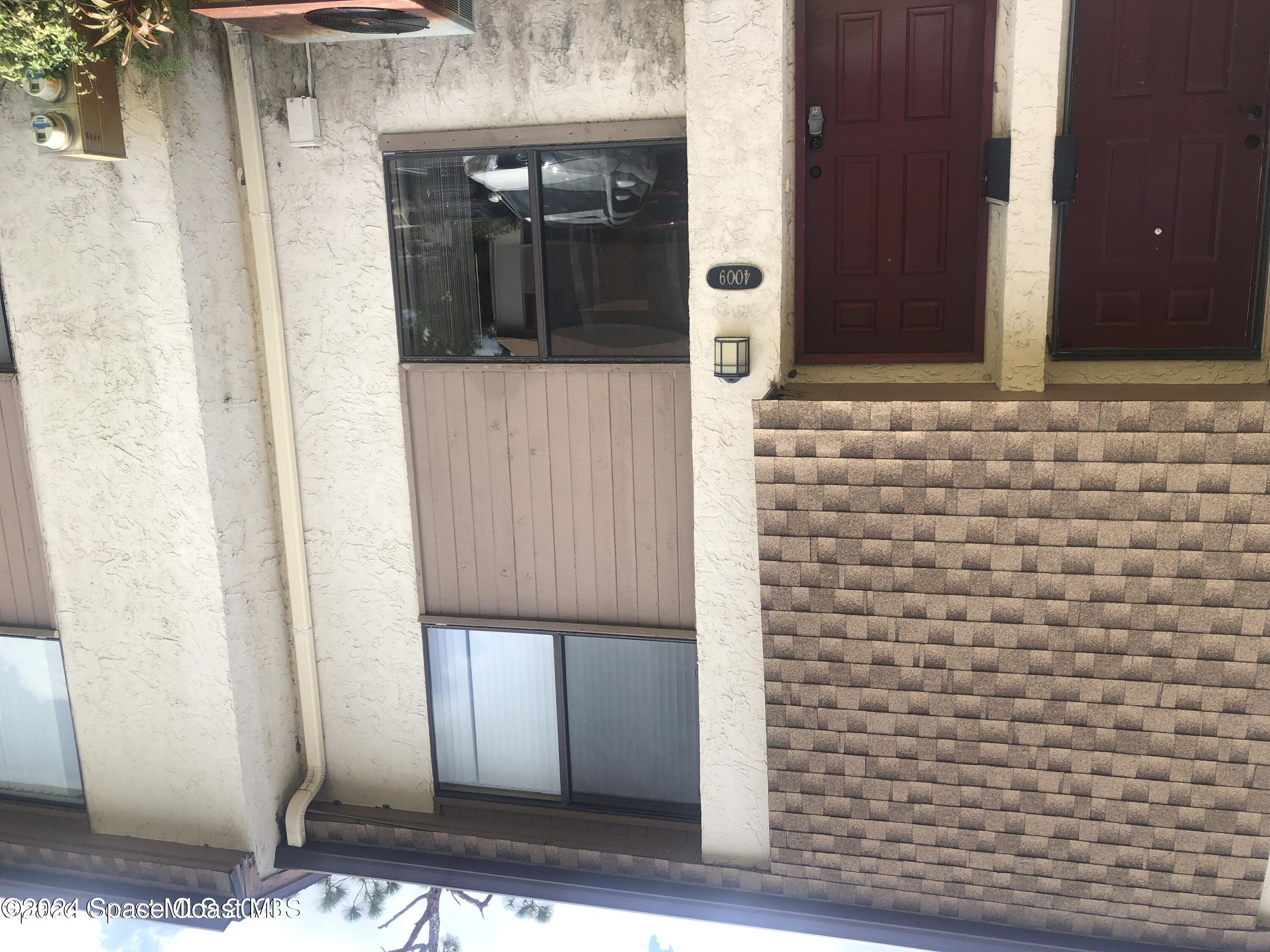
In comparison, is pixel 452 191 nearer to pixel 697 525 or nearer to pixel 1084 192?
pixel 697 525

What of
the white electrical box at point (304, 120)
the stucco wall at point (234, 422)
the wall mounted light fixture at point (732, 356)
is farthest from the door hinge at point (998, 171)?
the stucco wall at point (234, 422)

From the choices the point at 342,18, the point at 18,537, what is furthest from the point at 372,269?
the point at 18,537

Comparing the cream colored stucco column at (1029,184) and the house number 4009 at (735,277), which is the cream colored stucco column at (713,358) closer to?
the house number 4009 at (735,277)

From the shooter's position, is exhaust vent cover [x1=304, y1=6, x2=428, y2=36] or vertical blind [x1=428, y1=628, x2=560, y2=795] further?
vertical blind [x1=428, y1=628, x2=560, y2=795]

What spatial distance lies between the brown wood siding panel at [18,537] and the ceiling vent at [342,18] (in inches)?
93.2

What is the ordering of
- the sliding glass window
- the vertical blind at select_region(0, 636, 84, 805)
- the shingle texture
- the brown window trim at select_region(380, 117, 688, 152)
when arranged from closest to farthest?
the shingle texture, the brown window trim at select_region(380, 117, 688, 152), the sliding glass window, the vertical blind at select_region(0, 636, 84, 805)

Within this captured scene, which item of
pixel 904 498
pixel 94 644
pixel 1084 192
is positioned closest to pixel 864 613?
pixel 904 498

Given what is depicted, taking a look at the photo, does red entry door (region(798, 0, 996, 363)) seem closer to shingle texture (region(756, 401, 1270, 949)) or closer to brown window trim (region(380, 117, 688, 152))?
brown window trim (region(380, 117, 688, 152))

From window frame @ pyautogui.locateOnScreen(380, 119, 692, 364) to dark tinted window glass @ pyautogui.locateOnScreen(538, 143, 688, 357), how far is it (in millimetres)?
28

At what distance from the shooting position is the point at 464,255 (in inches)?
186

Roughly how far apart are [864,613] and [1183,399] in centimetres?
151

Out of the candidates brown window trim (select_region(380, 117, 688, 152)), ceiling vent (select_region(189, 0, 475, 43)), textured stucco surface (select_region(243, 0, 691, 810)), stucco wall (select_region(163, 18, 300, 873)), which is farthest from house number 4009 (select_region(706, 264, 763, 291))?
stucco wall (select_region(163, 18, 300, 873))

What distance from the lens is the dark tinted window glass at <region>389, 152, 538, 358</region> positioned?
461 centimetres

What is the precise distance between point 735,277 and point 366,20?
78.3 inches
